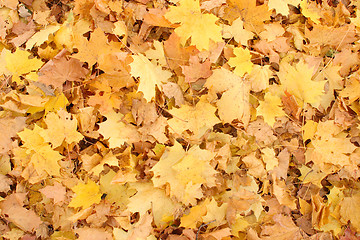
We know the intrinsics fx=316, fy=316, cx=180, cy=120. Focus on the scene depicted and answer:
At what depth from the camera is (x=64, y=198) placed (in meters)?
1.38

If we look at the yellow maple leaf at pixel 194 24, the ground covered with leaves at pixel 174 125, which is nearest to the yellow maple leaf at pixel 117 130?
the ground covered with leaves at pixel 174 125

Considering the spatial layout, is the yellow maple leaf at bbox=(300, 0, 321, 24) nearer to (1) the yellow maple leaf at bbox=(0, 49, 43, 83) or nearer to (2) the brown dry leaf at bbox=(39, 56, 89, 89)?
(2) the brown dry leaf at bbox=(39, 56, 89, 89)

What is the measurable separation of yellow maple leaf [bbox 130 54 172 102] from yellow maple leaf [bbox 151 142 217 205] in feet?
0.83

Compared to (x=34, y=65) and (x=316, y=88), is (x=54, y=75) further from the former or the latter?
(x=316, y=88)

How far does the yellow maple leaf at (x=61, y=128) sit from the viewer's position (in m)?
1.36

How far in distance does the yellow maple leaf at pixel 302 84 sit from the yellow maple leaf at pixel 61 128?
38.4 inches

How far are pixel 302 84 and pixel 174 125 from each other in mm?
626

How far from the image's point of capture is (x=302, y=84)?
146 cm

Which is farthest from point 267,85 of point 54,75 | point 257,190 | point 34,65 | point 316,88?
point 34,65

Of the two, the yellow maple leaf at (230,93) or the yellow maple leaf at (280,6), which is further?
the yellow maple leaf at (280,6)

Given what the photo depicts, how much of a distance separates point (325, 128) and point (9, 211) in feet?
4.84

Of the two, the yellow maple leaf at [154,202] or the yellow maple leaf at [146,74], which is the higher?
the yellow maple leaf at [146,74]

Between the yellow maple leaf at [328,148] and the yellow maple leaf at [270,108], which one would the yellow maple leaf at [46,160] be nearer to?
the yellow maple leaf at [270,108]

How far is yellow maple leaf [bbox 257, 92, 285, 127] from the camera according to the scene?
1427mm
